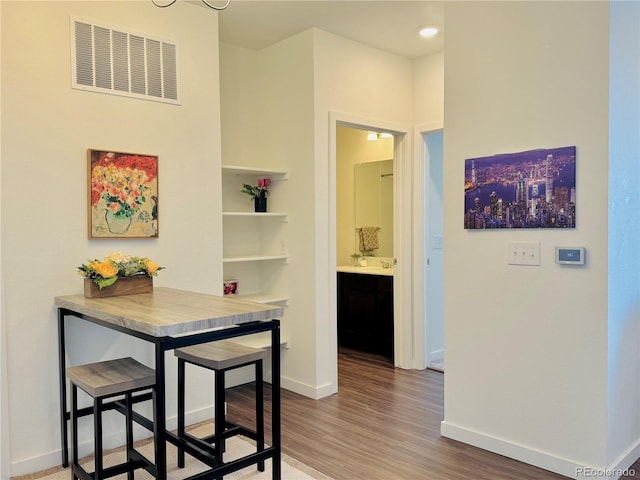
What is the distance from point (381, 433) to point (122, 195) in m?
2.10

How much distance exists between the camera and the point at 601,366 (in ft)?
8.09

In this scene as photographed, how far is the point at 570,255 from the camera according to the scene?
8.30 ft

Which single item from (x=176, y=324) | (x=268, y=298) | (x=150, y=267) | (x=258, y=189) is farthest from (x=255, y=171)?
(x=176, y=324)

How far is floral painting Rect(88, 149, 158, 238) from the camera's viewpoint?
2904mm

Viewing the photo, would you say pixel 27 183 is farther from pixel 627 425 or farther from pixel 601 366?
pixel 627 425

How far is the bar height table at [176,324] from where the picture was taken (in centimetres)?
193

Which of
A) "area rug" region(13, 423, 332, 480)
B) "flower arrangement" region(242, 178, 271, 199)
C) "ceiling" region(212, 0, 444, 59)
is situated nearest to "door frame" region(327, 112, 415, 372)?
"ceiling" region(212, 0, 444, 59)

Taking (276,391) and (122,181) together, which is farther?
(122,181)

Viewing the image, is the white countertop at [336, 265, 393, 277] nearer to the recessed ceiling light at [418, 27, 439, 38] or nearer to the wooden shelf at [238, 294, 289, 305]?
the wooden shelf at [238, 294, 289, 305]

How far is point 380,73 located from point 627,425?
9.94 feet

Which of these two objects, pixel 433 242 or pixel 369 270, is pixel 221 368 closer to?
pixel 433 242

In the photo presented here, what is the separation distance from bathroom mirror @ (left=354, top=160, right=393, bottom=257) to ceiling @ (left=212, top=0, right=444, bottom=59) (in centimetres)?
155

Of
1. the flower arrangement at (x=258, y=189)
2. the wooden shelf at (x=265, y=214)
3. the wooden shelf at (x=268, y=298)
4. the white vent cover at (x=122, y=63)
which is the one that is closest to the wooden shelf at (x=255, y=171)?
the flower arrangement at (x=258, y=189)

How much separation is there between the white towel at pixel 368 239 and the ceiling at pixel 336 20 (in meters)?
2.02
